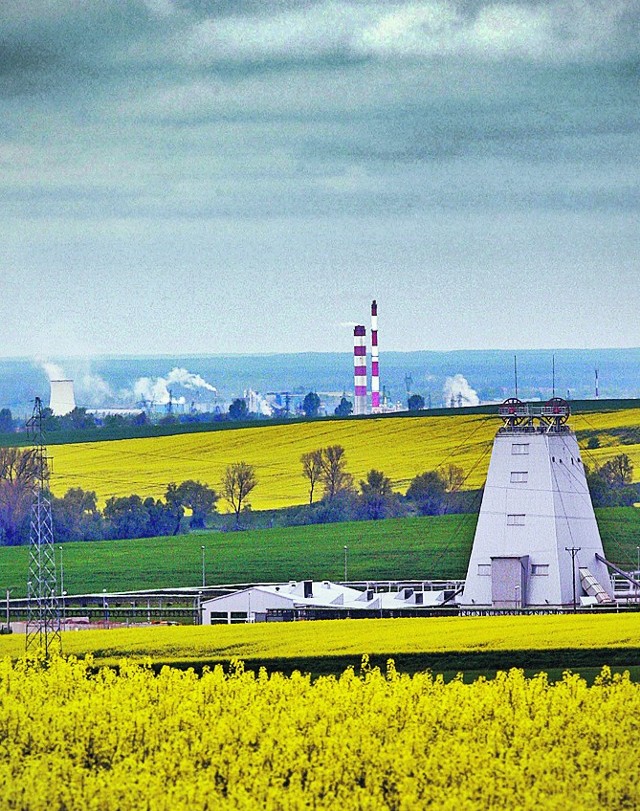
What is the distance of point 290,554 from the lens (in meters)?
39.2

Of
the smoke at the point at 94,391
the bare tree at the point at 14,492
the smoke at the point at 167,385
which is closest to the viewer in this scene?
the bare tree at the point at 14,492

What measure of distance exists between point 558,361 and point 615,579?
24.0 m

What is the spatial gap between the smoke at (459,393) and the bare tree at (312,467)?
52.7 ft

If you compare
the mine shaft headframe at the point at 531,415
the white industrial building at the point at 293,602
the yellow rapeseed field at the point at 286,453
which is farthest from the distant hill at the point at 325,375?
the mine shaft headframe at the point at 531,415

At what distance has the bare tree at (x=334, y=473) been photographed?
160ft

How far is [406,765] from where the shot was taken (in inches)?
610

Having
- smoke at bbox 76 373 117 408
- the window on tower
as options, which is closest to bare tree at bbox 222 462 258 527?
smoke at bbox 76 373 117 408

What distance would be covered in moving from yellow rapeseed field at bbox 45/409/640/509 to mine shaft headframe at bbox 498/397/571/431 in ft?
63.9

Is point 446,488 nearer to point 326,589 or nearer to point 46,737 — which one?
point 326,589

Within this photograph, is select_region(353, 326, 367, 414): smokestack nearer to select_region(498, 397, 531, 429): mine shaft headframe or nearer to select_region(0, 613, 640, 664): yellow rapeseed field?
select_region(498, 397, 531, 429): mine shaft headframe

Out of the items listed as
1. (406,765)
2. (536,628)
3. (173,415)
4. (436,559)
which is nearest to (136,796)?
(406,765)

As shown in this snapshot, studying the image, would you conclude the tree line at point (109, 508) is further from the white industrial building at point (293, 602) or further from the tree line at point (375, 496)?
the white industrial building at point (293, 602)

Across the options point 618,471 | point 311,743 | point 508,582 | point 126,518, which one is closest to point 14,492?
point 126,518

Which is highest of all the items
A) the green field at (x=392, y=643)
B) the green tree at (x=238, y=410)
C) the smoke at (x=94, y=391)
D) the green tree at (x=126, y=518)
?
the smoke at (x=94, y=391)
